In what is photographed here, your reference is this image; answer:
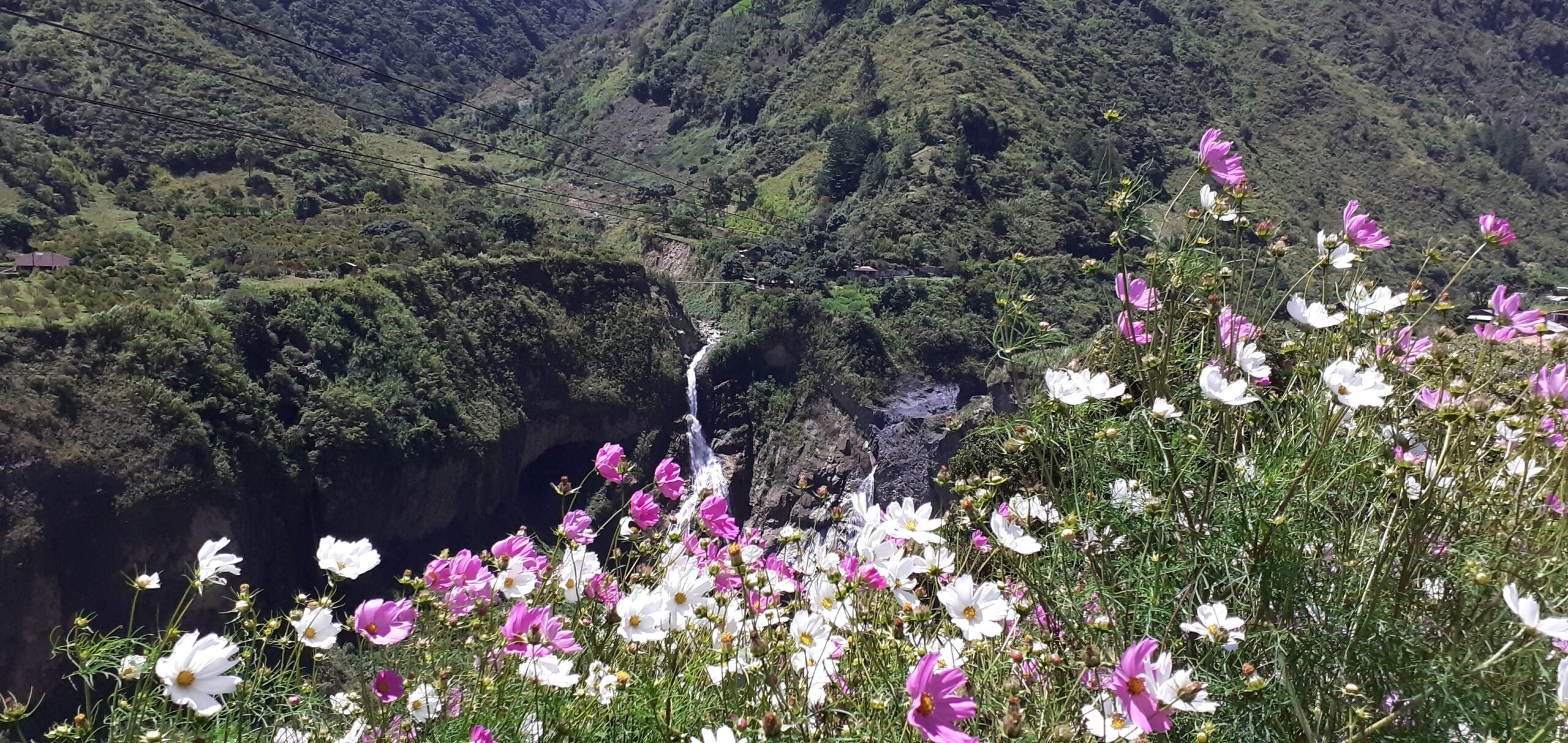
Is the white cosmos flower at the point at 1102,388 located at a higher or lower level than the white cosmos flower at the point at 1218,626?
higher

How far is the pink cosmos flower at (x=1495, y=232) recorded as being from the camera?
194 cm

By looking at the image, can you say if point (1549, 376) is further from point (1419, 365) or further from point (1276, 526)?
point (1276, 526)

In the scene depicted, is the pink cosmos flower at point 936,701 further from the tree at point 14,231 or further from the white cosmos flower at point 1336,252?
the tree at point 14,231

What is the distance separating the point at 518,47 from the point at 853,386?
7336 centimetres

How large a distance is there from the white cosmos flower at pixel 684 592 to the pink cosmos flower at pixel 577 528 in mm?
263

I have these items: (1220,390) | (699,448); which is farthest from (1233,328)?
(699,448)

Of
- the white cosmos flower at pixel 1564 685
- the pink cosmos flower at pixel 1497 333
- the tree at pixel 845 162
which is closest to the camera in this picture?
the white cosmos flower at pixel 1564 685

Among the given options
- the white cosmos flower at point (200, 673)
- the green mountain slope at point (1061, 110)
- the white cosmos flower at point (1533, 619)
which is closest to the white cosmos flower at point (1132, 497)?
the white cosmos flower at point (1533, 619)

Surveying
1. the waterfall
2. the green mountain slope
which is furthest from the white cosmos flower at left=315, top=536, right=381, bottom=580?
the green mountain slope

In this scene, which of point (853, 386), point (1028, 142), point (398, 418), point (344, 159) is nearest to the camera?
point (398, 418)

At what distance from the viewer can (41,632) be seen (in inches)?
543

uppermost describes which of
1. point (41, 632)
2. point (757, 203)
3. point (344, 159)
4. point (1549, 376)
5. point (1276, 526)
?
point (1549, 376)

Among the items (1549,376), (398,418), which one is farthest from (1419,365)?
(398,418)

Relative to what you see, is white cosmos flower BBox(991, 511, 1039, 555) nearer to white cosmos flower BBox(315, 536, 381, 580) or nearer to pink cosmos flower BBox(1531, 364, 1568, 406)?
pink cosmos flower BBox(1531, 364, 1568, 406)
